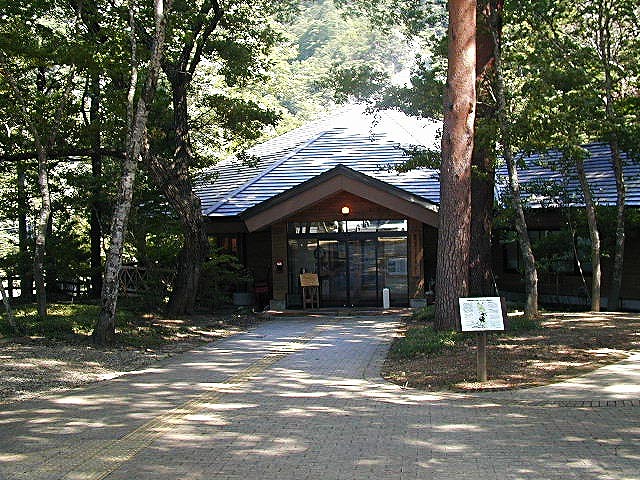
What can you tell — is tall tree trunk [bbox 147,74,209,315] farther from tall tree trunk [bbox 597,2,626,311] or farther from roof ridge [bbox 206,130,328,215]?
tall tree trunk [bbox 597,2,626,311]

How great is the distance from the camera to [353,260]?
2509 centimetres

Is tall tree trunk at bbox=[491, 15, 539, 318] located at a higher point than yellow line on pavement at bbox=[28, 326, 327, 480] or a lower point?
higher

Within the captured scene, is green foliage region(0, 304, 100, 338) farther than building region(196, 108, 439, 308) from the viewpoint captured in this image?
No

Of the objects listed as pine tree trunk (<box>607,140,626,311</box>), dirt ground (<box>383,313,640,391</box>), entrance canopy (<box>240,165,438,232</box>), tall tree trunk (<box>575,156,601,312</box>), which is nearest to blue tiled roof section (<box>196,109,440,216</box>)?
entrance canopy (<box>240,165,438,232</box>)

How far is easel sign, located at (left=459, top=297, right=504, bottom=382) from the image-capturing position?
9.86 metres

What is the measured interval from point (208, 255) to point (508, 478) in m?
15.4

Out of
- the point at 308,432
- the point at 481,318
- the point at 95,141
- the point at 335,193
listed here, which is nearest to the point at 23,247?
the point at 95,141

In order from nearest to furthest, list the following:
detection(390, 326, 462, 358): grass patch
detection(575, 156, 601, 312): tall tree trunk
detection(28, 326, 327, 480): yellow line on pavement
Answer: detection(28, 326, 327, 480): yellow line on pavement
detection(390, 326, 462, 358): grass patch
detection(575, 156, 601, 312): tall tree trunk

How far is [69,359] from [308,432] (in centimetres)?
667

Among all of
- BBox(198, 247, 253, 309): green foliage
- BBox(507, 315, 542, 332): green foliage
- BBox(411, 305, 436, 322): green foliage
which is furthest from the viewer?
BBox(198, 247, 253, 309): green foliage

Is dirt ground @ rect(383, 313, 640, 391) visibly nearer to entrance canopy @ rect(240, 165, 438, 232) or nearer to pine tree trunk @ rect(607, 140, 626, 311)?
pine tree trunk @ rect(607, 140, 626, 311)

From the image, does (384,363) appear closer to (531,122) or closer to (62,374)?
(62,374)

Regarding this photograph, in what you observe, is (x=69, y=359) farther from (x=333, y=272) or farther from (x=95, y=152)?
(x=333, y=272)

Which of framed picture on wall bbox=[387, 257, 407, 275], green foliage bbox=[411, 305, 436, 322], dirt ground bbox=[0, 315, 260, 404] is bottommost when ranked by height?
dirt ground bbox=[0, 315, 260, 404]
